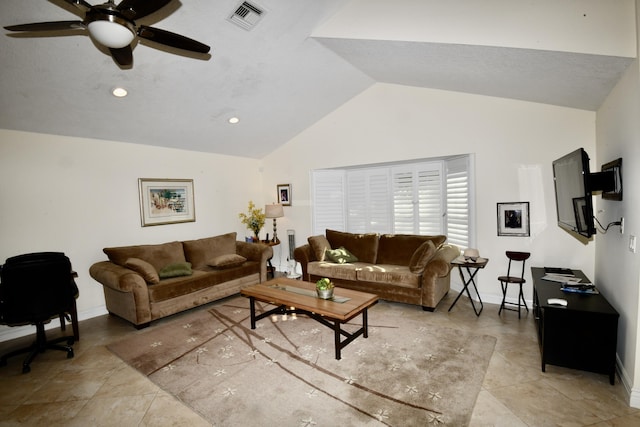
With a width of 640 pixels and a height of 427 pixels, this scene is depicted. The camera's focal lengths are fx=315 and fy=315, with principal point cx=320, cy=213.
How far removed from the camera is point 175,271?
4070mm

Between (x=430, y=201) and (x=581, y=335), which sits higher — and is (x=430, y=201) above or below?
above

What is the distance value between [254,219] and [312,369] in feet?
12.2

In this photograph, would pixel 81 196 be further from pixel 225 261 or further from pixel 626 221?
pixel 626 221

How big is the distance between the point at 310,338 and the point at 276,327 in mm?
487

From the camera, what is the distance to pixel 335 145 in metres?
5.51

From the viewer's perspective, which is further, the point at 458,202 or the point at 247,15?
the point at 458,202

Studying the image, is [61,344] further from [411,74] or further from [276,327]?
[411,74]

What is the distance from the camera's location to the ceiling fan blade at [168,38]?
2008 millimetres

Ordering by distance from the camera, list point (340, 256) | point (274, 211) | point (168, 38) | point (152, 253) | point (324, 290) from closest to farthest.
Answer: point (168, 38) → point (324, 290) → point (152, 253) → point (340, 256) → point (274, 211)

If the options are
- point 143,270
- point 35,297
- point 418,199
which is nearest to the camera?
point 35,297

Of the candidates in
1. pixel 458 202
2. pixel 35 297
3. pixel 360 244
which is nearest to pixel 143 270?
pixel 35 297

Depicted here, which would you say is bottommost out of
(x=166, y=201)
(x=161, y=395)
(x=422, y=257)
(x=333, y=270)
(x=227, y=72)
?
(x=161, y=395)

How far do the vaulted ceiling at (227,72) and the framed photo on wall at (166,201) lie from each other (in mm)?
621

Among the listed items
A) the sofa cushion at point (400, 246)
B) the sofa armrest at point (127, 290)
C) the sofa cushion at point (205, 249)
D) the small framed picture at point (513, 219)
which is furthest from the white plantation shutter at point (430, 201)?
the sofa armrest at point (127, 290)
